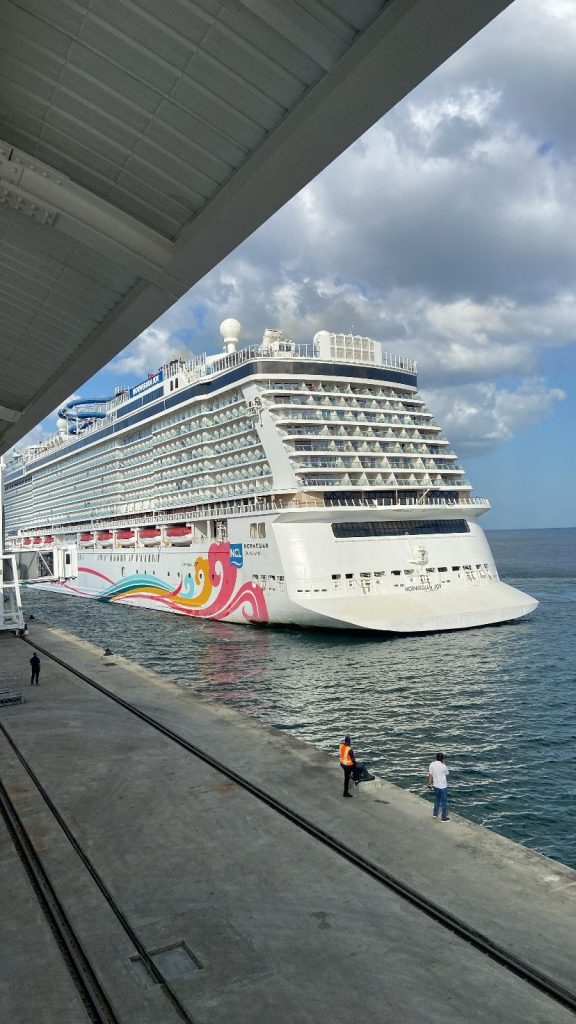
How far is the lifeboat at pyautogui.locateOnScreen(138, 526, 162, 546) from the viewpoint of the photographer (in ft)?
161

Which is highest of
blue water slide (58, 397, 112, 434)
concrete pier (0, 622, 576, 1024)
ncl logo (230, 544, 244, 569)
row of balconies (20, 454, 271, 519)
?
blue water slide (58, 397, 112, 434)

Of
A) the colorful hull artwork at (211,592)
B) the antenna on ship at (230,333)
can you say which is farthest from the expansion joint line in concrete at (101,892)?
the antenna on ship at (230,333)

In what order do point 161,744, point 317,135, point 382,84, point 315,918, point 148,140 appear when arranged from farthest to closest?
point 161,744, point 315,918, point 148,140, point 317,135, point 382,84

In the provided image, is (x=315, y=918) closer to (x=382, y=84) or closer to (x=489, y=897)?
(x=489, y=897)

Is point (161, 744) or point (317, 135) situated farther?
point (161, 744)

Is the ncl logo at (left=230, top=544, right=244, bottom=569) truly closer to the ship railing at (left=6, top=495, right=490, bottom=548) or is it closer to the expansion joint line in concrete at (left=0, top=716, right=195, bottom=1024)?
the ship railing at (left=6, top=495, right=490, bottom=548)

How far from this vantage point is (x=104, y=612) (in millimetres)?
50219

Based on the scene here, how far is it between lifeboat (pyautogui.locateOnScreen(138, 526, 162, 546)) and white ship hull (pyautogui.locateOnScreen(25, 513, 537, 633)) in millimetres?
12239

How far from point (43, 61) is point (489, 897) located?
9540mm

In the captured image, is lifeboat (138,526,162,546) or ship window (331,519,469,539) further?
lifeboat (138,526,162,546)

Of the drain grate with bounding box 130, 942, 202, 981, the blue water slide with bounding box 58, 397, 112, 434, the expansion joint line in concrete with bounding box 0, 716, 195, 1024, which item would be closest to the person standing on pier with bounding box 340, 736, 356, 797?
the expansion joint line in concrete with bounding box 0, 716, 195, 1024

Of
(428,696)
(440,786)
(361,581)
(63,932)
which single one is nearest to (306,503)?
(361,581)

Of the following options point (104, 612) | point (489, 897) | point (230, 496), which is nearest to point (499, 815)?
point (489, 897)

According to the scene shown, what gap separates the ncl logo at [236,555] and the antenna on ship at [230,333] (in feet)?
57.9
